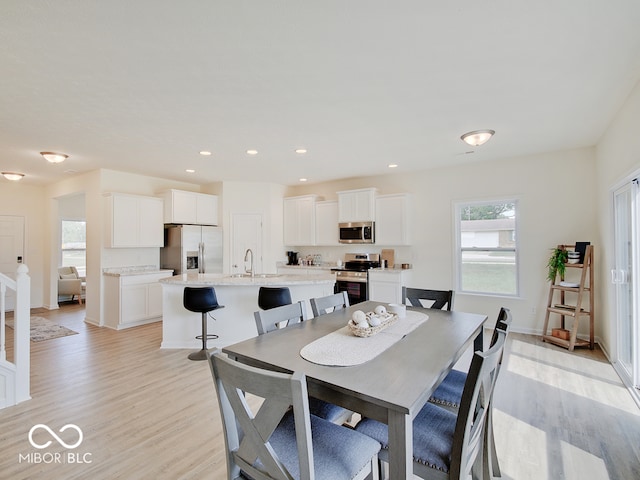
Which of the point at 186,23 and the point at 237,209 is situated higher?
the point at 186,23

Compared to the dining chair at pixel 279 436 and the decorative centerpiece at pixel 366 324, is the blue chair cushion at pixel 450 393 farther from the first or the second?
the dining chair at pixel 279 436

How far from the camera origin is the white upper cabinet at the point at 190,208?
587cm

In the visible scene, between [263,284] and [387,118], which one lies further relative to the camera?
[263,284]

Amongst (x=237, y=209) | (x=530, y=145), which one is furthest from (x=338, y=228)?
(x=530, y=145)

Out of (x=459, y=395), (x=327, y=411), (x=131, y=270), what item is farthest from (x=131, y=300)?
(x=459, y=395)

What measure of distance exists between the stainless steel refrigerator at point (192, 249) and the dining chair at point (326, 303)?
3.87 metres

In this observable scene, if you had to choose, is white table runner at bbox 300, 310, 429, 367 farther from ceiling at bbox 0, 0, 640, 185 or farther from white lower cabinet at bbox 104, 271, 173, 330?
white lower cabinet at bbox 104, 271, 173, 330

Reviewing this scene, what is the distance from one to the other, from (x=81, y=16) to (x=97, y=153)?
10.4ft

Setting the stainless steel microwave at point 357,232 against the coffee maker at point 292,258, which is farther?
the coffee maker at point 292,258

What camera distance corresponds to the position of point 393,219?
18.9 feet

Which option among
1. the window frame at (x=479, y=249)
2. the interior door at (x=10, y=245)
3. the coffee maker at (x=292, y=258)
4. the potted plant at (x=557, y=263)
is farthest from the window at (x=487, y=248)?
the interior door at (x=10, y=245)

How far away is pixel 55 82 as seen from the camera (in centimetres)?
251

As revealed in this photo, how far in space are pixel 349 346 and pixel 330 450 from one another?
0.53m

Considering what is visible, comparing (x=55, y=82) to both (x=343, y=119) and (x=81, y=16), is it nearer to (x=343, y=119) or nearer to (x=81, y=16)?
(x=81, y=16)
